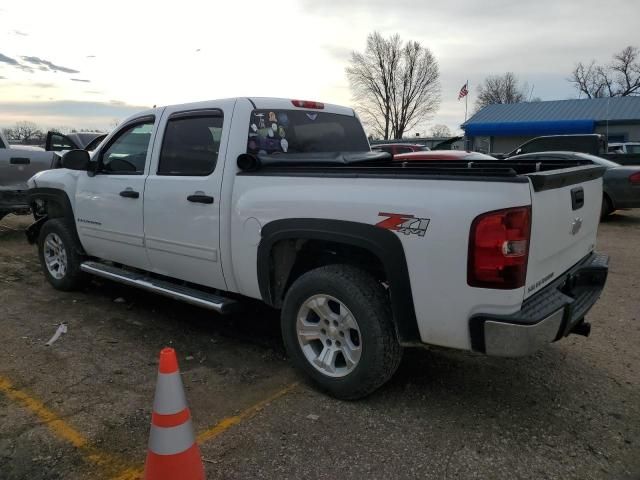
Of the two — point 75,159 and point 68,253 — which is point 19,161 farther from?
point 75,159

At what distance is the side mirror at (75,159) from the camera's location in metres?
4.70

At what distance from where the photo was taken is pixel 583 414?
3168 mm

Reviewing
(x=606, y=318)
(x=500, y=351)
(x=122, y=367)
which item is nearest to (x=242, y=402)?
(x=122, y=367)

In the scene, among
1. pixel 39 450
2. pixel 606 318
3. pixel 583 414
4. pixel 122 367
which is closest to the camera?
pixel 39 450

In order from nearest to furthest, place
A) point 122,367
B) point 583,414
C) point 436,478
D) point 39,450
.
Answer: point 436,478
point 39,450
point 583,414
point 122,367

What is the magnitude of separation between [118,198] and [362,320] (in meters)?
2.65

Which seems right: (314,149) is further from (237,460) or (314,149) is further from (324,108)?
(237,460)

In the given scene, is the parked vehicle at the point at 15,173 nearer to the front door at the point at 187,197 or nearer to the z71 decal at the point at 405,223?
the front door at the point at 187,197

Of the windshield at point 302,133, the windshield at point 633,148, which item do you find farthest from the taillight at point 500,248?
the windshield at point 633,148

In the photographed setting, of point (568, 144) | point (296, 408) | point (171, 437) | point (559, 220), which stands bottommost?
point (296, 408)

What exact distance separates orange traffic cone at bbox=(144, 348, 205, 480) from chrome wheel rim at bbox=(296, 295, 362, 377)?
3.65 feet

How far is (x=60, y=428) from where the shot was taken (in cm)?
297

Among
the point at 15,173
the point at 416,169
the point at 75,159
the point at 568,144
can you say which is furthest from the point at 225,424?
the point at 568,144

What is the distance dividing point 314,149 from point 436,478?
8.48 feet
